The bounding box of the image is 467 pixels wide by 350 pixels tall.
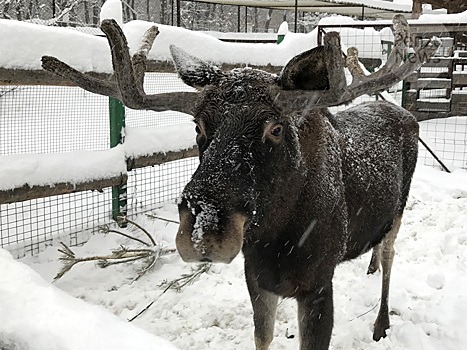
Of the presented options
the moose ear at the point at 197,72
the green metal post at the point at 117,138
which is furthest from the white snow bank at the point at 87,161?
the moose ear at the point at 197,72

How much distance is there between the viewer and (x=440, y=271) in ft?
16.9

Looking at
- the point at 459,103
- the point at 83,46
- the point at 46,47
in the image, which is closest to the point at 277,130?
the point at 46,47

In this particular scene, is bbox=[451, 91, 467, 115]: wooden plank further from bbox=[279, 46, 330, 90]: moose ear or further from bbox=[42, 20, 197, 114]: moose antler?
bbox=[42, 20, 197, 114]: moose antler

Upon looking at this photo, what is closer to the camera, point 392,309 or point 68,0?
point 392,309

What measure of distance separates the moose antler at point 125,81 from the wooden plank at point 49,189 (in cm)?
175

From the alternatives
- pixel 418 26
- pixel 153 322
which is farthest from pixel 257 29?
pixel 153 322

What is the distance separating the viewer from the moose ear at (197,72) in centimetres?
295

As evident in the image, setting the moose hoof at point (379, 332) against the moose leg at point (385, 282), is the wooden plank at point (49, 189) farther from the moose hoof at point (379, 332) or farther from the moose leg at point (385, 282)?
the moose hoof at point (379, 332)

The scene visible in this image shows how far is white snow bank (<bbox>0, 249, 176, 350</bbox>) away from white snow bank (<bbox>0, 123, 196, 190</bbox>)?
3238mm

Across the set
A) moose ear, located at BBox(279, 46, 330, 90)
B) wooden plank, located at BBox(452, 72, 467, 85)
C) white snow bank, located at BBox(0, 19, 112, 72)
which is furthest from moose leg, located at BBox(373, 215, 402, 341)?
wooden plank, located at BBox(452, 72, 467, 85)

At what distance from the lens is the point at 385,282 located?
14.9 ft

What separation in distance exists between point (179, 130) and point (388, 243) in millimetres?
3103

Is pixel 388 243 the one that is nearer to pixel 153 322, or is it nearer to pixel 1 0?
pixel 153 322

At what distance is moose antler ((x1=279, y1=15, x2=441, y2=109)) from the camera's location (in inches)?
107
